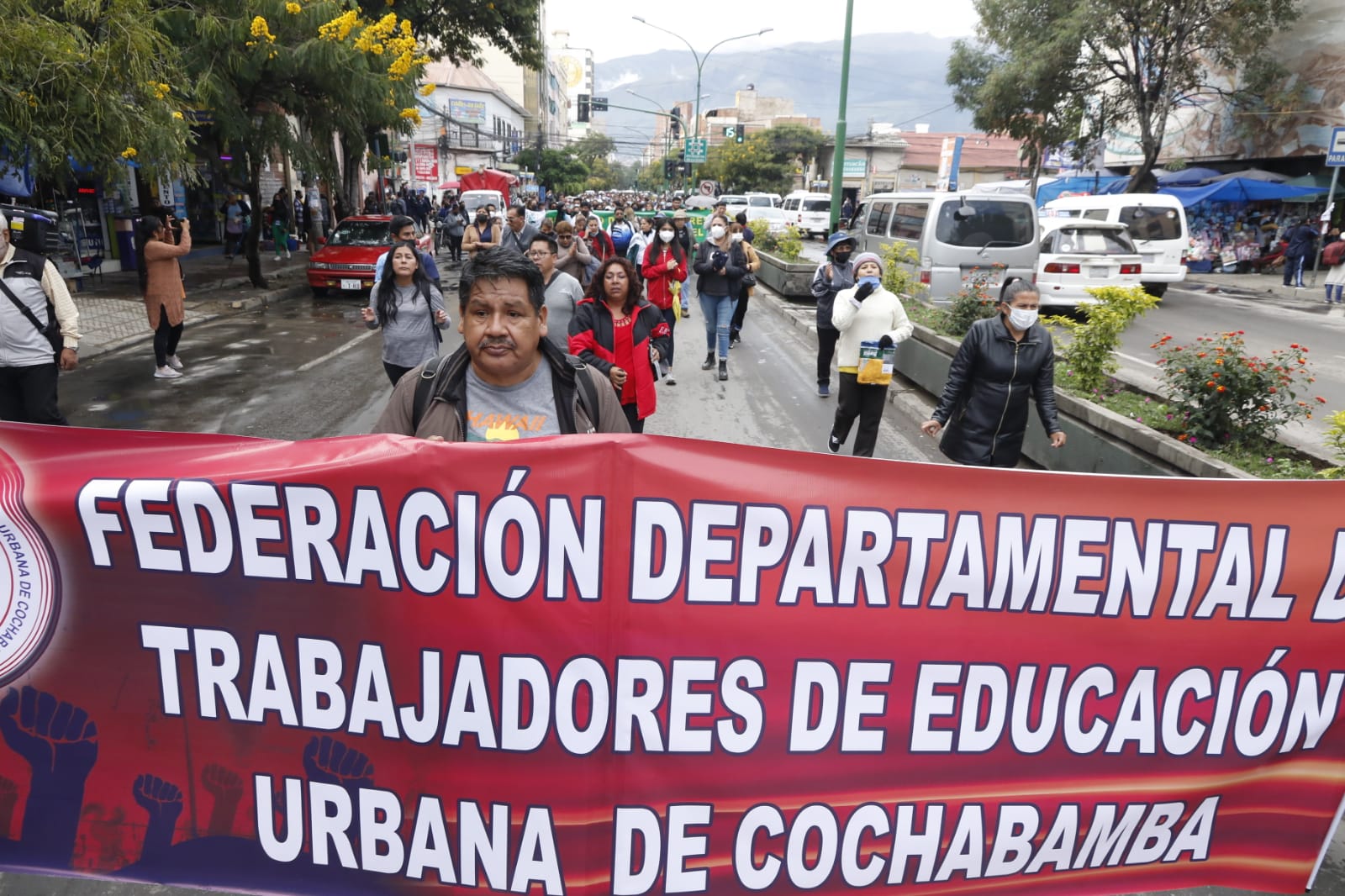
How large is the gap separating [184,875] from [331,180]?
19166 millimetres

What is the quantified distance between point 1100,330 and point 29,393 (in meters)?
7.51

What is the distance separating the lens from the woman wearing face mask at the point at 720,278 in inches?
397

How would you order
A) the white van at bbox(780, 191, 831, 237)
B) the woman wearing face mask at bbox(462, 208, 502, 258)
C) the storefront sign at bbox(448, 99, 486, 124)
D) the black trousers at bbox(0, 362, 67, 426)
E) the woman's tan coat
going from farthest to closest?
1. the storefront sign at bbox(448, 99, 486, 124)
2. the white van at bbox(780, 191, 831, 237)
3. the woman wearing face mask at bbox(462, 208, 502, 258)
4. the woman's tan coat
5. the black trousers at bbox(0, 362, 67, 426)

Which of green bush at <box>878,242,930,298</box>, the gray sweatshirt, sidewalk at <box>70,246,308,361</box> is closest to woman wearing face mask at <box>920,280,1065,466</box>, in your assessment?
the gray sweatshirt

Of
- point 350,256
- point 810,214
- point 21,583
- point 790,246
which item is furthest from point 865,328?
point 810,214

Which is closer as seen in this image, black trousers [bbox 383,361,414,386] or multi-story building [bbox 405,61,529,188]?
black trousers [bbox 383,361,414,386]

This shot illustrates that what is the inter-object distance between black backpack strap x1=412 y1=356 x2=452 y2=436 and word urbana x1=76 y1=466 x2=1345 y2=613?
0.64 meters

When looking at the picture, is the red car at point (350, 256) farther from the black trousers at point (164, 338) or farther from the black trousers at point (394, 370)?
the black trousers at point (394, 370)

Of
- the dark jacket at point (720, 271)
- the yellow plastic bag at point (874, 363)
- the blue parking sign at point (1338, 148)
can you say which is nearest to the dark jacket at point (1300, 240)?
the blue parking sign at point (1338, 148)

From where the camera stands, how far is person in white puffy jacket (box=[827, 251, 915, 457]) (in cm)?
666

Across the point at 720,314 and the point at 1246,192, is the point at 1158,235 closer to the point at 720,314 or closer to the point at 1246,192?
the point at 1246,192

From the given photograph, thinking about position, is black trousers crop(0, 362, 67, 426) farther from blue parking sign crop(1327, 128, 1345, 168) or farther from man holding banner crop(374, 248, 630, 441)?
blue parking sign crop(1327, 128, 1345, 168)

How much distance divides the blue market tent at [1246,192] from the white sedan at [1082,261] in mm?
10828

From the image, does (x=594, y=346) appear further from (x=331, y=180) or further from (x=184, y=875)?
(x=331, y=180)
